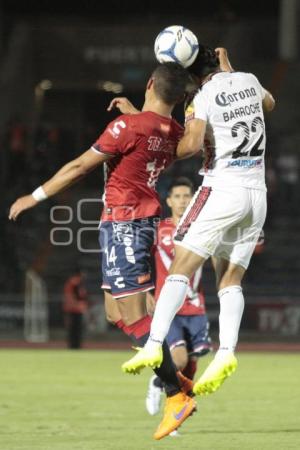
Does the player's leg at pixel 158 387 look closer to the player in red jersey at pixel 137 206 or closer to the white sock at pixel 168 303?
the player in red jersey at pixel 137 206

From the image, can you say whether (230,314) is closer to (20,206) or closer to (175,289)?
(175,289)

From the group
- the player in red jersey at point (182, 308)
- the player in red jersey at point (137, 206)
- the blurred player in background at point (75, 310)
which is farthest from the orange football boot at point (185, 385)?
the blurred player in background at point (75, 310)

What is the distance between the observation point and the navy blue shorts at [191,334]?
37.8 feet

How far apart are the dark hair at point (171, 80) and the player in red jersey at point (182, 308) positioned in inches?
118

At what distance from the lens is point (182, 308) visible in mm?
11641

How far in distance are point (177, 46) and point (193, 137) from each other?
653mm

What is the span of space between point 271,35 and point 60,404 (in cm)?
2025

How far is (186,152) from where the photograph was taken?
26.9ft

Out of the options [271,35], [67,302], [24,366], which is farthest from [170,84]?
[271,35]

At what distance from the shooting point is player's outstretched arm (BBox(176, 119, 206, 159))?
321 inches

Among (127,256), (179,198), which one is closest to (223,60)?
(127,256)

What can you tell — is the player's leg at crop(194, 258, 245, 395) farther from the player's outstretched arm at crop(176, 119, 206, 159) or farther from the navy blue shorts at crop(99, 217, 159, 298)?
the player's outstretched arm at crop(176, 119, 206, 159)

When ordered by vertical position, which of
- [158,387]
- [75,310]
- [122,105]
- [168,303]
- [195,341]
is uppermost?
[122,105]

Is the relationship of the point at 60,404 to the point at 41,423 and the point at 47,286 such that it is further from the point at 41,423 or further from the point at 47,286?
the point at 47,286
